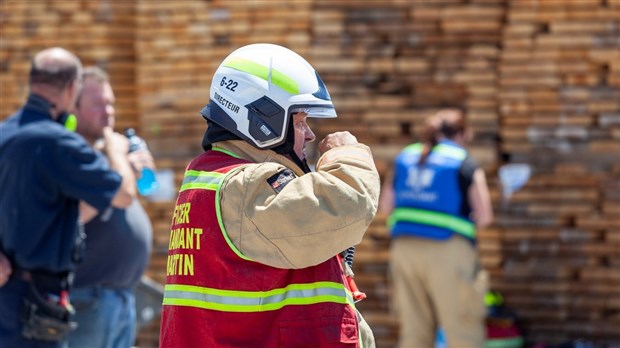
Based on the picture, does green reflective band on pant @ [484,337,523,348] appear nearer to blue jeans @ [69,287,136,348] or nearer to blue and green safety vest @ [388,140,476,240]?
blue and green safety vest @ [388,140,476,240]

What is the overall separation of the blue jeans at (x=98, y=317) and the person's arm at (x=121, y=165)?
45 cm

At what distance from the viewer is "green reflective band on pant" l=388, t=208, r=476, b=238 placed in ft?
26.0

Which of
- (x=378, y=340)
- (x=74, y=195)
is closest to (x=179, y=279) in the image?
(x=74, y=195)

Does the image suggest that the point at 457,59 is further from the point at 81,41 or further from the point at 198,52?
the point at 81,41

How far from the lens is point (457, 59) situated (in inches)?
333

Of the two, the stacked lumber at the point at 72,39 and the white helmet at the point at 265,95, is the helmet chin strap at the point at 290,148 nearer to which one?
the white helmet at the point at 265,95

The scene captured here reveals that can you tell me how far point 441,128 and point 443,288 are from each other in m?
1.03

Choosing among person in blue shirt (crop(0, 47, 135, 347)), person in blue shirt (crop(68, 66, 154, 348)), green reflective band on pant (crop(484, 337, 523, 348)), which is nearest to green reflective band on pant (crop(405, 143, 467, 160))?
green reflective band on pant (crop(484, 337, 523, 348))

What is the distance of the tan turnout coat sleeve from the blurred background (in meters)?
5.16

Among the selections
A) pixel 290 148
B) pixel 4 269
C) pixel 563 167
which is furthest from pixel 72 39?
pixel 290 148

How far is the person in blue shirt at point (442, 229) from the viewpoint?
311 inches

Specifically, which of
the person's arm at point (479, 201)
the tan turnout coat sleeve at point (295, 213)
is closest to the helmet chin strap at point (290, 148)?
the tan turnout coat sleeve at point (295, 213)

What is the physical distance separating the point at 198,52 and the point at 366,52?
1.20m

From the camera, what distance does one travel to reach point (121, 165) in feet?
18.9
